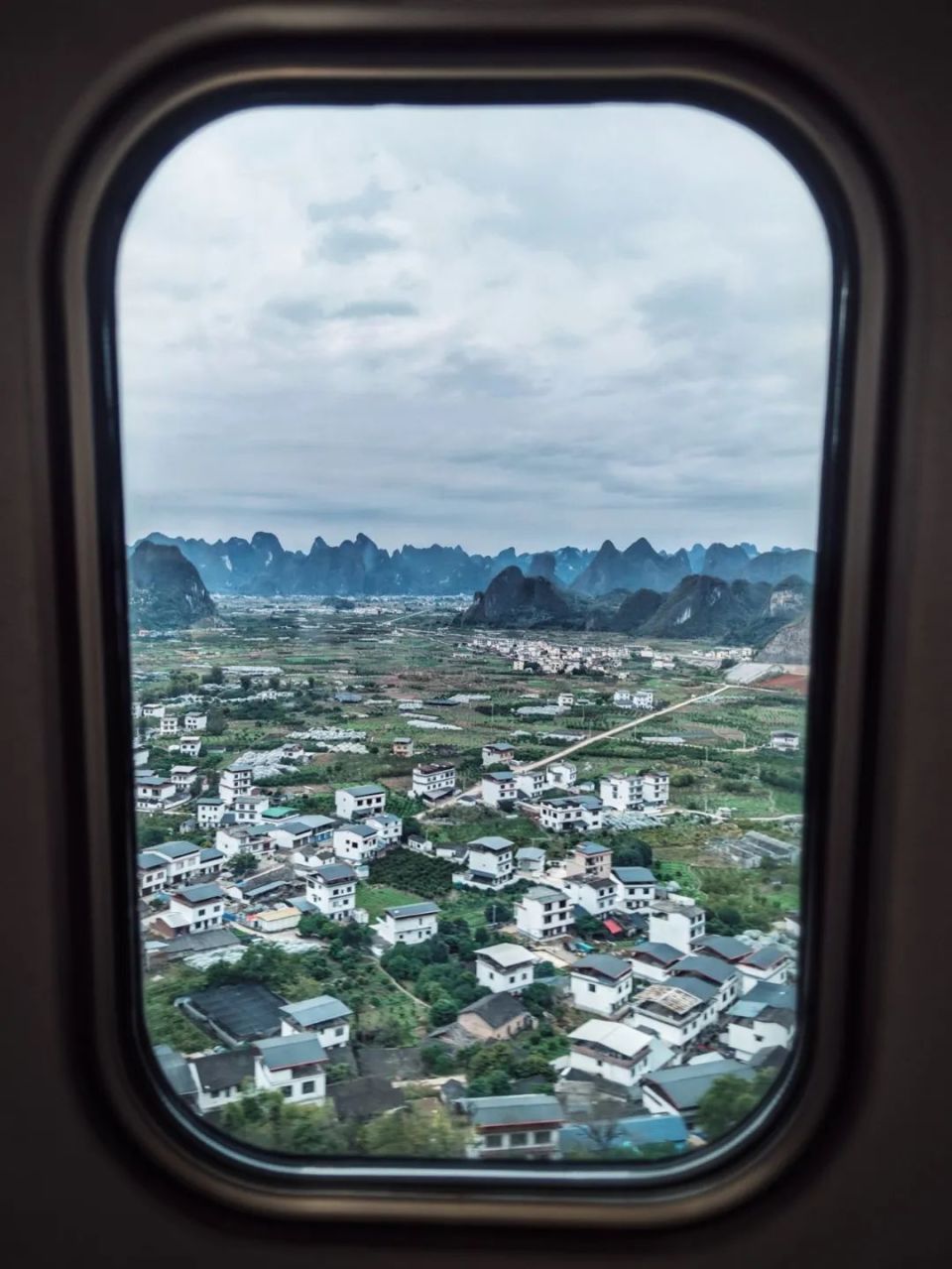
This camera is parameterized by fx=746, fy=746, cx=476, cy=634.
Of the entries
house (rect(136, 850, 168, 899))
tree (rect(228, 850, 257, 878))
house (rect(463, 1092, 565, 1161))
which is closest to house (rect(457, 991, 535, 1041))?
house (rect(463, 1092, 565, 1161))

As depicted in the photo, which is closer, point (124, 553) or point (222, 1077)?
point (124, 553)

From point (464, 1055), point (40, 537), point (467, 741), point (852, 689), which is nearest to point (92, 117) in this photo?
point (40, 537)

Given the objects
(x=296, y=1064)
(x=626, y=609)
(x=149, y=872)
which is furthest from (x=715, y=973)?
(x=149, y=872)

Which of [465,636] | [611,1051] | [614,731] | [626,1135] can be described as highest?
[465,636]

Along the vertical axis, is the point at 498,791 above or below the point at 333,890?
above

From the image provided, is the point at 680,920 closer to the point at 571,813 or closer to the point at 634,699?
the point at 571,813

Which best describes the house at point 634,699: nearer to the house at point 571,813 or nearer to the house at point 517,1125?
the house at point 571,813

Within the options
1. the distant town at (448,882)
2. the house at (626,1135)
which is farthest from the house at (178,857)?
the house at (626,1135)
